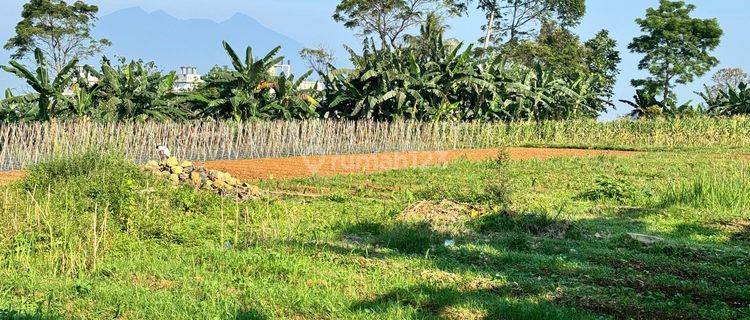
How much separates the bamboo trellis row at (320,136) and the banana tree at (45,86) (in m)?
1.15

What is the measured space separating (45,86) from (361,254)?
12.8 meters

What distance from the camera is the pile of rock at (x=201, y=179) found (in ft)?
32.4

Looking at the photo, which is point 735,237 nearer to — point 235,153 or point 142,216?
point 142,216

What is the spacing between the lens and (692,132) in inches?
1030

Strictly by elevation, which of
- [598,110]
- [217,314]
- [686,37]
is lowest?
[217,314]

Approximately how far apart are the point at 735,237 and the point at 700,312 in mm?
3308

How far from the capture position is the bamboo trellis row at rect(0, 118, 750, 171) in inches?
591

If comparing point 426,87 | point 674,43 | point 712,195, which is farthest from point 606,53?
point 712,195

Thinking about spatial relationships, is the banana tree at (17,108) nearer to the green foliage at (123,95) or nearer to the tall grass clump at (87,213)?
the green foliage at (123,95)

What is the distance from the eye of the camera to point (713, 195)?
9500 millimetres

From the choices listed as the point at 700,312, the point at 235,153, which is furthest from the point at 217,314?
the point at 235,153

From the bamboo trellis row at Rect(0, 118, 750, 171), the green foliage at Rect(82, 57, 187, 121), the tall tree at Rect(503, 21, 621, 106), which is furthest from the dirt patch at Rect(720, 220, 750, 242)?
the tall tree at Rect(503, 21, 621, 106)

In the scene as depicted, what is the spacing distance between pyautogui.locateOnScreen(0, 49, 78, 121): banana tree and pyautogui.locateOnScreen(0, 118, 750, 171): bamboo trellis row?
115cm

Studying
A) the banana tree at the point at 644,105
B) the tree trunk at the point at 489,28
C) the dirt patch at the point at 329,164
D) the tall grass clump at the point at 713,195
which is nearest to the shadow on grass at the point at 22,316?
the tall grass clump at the point at 713,195
